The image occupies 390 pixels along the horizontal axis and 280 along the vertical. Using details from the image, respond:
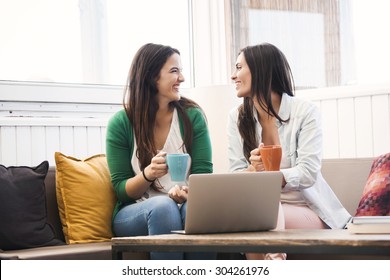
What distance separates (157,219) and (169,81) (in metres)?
0.69

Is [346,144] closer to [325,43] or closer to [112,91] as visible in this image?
[325,43]

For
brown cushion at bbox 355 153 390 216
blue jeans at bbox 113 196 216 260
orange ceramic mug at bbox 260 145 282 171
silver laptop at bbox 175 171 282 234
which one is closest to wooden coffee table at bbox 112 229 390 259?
silver laptop at bbox 175 171 282 234

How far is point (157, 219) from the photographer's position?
8.93ft

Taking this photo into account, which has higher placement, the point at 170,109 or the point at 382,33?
the point at 382,33

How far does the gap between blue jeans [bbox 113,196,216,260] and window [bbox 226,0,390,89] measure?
5.56 feet

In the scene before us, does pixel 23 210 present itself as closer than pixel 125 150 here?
Yes

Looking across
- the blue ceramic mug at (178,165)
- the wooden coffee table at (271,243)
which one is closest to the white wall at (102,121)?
the blue ceramic mug at (178,165)

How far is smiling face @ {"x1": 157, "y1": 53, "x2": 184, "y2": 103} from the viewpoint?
3.17 meters

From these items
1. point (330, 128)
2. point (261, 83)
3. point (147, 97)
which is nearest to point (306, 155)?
point (261, 83)

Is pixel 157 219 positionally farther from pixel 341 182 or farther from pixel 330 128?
pixel 330 128

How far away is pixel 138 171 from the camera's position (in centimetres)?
306

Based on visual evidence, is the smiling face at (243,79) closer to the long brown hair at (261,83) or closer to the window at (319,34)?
the long brown hair at (261,83)

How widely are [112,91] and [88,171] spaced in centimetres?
103

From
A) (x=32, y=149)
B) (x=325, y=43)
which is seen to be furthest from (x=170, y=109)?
(x=325, y=43)
